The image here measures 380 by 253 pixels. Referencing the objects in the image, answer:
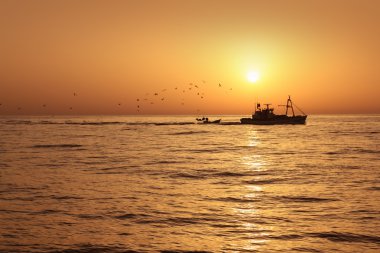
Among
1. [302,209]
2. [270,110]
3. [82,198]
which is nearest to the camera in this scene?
[302,209]

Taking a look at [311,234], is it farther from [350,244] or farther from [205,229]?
[205,229]

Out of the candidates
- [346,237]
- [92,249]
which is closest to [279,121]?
[346,237]

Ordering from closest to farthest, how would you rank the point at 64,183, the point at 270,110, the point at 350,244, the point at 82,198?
the point at 350,244 < the point at 82,198 < the point at 64,183 < the point at 270,110

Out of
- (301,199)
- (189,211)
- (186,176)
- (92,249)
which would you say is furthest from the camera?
(186,176)

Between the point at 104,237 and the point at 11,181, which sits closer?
the point at 104,237

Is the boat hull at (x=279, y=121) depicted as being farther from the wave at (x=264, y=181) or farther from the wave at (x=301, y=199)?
the wave at (x=301, y=199)

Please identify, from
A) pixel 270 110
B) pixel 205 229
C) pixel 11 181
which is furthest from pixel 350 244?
pixel 270 110

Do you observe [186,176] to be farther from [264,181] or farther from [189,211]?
[189,211]

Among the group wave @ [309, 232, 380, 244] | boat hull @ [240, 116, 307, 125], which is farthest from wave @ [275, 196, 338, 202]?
boat hull @ [240, 116, 307, 125]

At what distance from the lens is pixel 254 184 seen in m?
30.8

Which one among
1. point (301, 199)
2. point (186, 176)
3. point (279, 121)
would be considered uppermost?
point (279, 121)

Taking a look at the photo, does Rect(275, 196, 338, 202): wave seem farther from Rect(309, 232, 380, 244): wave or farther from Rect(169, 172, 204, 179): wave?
Rect(169, 172, 204, 179): wave

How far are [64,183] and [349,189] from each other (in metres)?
18.3

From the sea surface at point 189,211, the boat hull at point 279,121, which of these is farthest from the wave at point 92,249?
the boat hull at point 279,121
